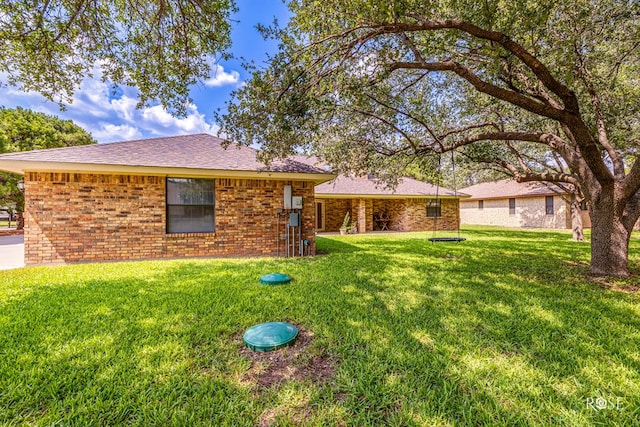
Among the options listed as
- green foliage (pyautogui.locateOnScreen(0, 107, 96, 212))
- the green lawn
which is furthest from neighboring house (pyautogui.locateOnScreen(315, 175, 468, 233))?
green foliage (pyautogui.locateOnScreen(0, 107, 96, 212))

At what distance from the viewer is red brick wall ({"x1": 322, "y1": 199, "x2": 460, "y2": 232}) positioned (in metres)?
17.5

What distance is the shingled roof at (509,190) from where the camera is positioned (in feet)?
66.6

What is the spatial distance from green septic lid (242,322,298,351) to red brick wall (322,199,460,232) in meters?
14.2

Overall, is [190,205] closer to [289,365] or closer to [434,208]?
[289,365]

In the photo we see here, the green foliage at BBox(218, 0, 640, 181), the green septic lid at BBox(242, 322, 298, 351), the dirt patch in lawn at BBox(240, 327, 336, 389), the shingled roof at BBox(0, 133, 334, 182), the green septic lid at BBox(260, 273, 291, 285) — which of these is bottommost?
the dirt patch in lawn at BBox(240, 327, 336, 389)

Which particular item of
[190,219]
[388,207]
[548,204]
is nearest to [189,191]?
[190,219]

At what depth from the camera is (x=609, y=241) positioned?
576 cm

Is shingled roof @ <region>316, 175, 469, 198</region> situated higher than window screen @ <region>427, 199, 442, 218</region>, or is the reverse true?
shingled roof @ <region>316, 175, 469, 198</region>

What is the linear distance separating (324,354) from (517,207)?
84.1 feet

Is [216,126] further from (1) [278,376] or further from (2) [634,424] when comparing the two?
(2) [634,424]

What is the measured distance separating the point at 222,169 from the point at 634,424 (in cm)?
787

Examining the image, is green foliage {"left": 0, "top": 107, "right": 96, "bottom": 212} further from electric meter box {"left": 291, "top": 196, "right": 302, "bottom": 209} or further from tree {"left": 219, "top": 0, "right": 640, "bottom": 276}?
tree {"left": 219, "top": 0, "right": 640, "bottom": 276}

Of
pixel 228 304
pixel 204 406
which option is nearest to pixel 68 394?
pixel 204 406

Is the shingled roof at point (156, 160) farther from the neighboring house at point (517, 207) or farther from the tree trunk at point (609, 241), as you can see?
the neighboring house at point (517, 207)
